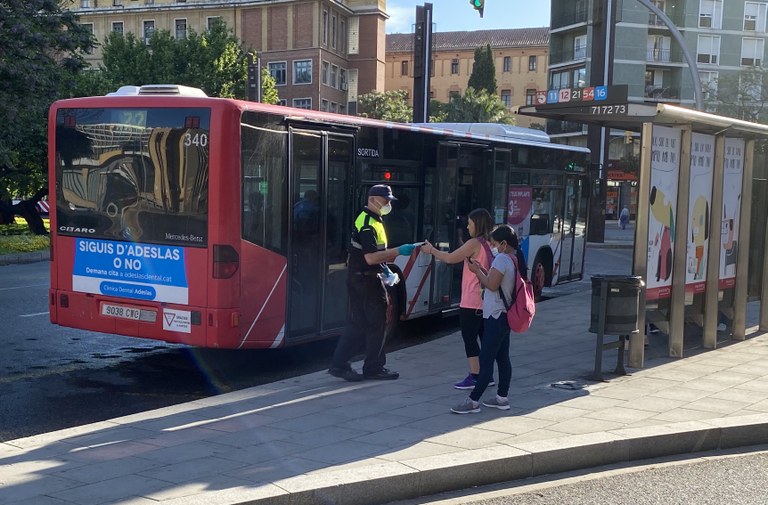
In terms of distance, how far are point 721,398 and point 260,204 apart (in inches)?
190

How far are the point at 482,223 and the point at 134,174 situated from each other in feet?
11.9

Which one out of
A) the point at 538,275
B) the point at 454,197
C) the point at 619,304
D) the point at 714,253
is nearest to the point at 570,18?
the point at 538,275

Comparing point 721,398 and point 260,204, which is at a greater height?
point 260,204

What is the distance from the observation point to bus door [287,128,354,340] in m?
9.26

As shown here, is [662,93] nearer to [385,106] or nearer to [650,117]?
[385,106]

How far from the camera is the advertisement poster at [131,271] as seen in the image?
8539 millimetres

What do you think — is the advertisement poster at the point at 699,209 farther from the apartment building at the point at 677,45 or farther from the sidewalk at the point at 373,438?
the apartment building at the point at 677,45

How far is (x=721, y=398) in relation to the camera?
7.97 meters

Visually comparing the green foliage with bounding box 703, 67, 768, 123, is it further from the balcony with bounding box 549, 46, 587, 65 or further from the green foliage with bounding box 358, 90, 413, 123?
the green foliage with bounding box 358, 90, 413, 123

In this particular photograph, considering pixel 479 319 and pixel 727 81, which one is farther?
pixel 727 81

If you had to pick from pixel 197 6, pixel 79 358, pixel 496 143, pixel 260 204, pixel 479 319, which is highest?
pixel 197 6

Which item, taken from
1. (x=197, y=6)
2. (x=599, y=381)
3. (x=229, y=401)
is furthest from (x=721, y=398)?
(x=197, y=6)

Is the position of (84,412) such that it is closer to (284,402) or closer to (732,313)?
(284,402)

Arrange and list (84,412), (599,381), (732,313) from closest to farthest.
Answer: (84,412), (599,381), (732,313)
